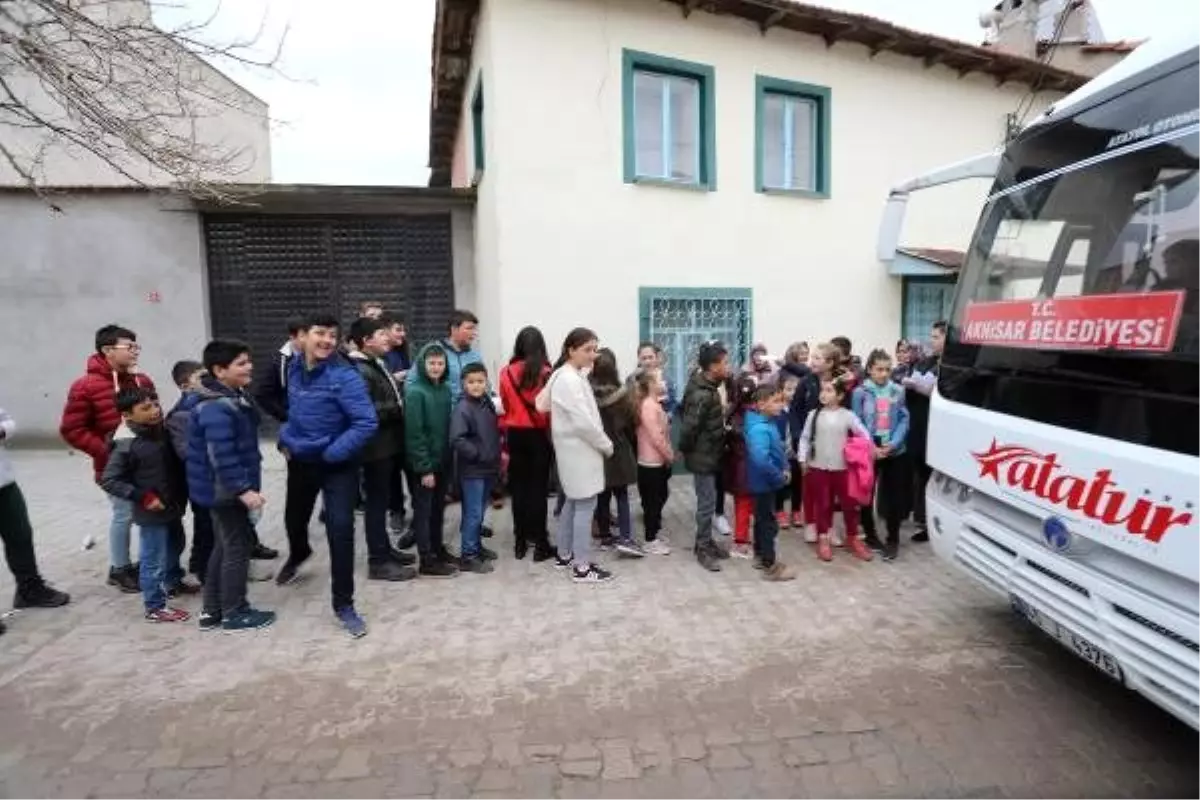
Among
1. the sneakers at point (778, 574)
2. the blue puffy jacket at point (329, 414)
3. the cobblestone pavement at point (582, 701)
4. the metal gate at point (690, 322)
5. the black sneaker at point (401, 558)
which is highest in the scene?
the metal gate at point (690, 322)

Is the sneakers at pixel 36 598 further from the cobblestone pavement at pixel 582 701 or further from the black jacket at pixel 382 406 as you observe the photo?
the black jacket at pixel 382 406

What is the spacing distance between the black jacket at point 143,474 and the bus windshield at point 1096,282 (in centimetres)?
461

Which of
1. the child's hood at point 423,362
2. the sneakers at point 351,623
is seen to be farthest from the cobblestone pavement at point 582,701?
the child's hood at point 423,362

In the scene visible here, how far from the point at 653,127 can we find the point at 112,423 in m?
6.06

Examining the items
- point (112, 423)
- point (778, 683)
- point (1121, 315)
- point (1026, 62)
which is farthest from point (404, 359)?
point (1026, 62)

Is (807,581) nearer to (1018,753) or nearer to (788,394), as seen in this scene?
(788,394)

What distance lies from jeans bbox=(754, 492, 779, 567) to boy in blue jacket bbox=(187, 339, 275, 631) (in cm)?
320

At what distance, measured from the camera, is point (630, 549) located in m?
5.19

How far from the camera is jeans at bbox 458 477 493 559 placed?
4.84 m

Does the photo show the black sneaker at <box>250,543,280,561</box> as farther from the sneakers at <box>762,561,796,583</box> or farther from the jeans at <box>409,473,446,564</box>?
the sneakers at <box>762,561,796,583</box>

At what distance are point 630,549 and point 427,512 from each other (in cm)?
155

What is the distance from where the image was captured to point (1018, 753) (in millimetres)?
2822

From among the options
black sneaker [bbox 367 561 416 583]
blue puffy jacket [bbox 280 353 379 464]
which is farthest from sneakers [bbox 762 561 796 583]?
blue puffy jacket [bbox 280 353 379 464]

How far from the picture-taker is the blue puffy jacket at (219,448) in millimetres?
3633
